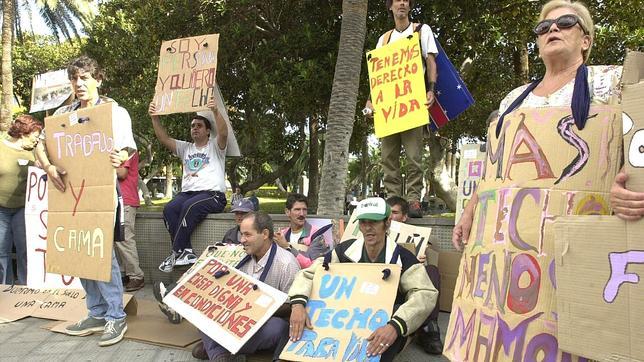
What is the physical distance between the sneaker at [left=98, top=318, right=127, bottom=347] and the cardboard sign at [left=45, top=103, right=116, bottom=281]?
45 cm

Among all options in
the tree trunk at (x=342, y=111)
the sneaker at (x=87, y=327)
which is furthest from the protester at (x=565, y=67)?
the tree trunk at (x=342, y=111)

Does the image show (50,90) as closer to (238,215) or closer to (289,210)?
(238,215)

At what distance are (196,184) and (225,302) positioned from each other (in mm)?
2233

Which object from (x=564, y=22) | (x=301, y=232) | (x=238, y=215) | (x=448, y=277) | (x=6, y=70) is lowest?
(x=448, y=277)

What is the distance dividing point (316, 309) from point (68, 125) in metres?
2.41

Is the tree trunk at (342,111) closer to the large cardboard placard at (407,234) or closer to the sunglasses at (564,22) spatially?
the large cardboard placard at (407,234)

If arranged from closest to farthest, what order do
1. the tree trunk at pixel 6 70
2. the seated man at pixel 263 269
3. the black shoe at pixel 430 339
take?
the seated man at pixel 263 269, the black shoe at pixel 430 339, the tree trunk at pixel 6 70

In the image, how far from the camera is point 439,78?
4.71m

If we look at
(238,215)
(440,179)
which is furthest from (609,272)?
(440,179)

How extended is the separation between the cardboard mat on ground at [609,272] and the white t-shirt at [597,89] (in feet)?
0.98

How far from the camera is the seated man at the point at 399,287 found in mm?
2865

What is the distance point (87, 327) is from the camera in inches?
156

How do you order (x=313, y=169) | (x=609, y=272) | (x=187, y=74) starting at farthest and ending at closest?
(x=313, y=169), (x=187, y=74), (x=609, y=272)

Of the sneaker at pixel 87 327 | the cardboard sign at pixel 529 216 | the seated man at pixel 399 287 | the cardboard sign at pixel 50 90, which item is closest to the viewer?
the cardboard sign at pixel 529 216
